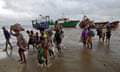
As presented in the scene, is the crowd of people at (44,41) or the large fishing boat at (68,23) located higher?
the crowd of people at (44,41)

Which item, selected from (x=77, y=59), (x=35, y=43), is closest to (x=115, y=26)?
(x=35, y=43)

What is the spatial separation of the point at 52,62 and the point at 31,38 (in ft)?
14.5

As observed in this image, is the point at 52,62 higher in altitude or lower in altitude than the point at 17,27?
lower

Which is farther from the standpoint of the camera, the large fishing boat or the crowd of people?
the large fishing boat

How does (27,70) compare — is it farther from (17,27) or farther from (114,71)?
(114,71)

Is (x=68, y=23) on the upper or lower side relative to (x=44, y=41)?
lower

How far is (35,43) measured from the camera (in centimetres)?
1480

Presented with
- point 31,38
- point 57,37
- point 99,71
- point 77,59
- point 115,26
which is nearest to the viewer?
point 99,71

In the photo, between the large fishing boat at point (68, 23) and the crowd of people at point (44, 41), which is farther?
the large fishing boat at point (68, 23)

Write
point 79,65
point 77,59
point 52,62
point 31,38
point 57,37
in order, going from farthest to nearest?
point 31,38 → point 57,37 → point 77,59 → point 52,62 → point 79,65

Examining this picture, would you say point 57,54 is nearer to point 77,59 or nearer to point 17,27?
point 77,59

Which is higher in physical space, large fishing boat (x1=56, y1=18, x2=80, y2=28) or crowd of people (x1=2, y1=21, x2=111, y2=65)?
crowd of people (x1=2, y1=21, x2=111, y2=65)

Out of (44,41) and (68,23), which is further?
(68,23)

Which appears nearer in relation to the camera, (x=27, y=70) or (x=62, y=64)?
(x=27, y=70)
